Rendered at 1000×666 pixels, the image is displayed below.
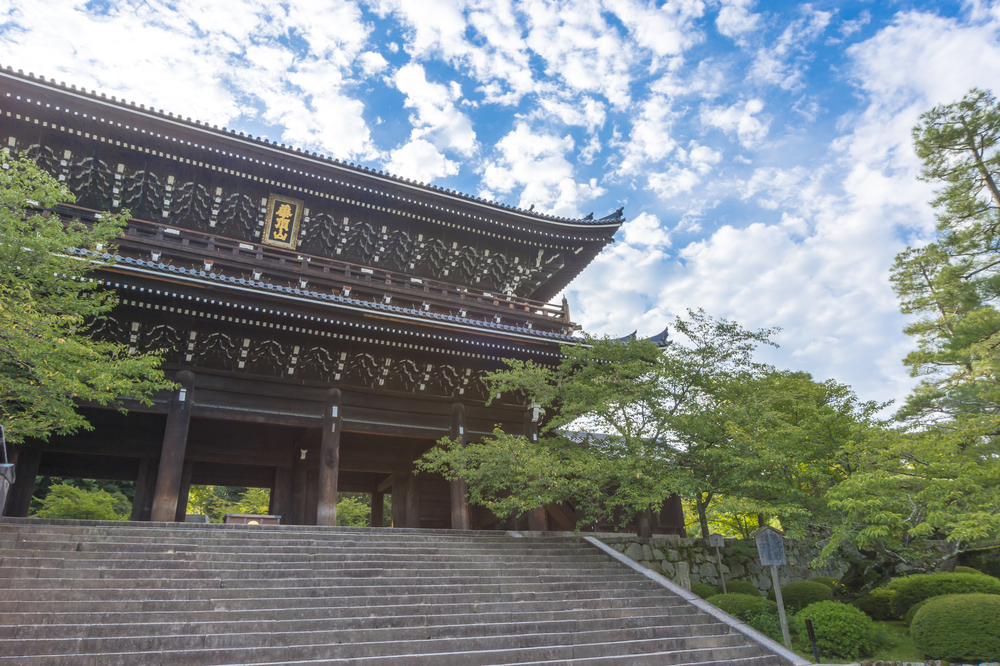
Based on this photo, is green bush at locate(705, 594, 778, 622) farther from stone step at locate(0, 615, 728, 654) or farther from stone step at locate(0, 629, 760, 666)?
stone step at locate(0, 629, 760, 666)

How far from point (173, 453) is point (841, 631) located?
1247 cm

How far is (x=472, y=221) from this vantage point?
15812 mm

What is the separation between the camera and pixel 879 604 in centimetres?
1134

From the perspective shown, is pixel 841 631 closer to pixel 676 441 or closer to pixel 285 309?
pixel 676 441

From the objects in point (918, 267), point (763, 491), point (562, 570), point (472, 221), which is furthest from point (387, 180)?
point (918, 267)

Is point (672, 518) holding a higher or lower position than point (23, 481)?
lower

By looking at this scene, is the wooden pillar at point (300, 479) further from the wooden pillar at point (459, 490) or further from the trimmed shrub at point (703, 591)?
the trimmed shrub at point (703, 591)

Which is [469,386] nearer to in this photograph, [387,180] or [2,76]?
[387,180]

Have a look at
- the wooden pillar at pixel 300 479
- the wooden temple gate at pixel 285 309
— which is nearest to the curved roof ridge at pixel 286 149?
the wooden temple gate at pixel 285 309

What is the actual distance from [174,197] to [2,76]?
3.75m

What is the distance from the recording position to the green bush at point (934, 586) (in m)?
9.91

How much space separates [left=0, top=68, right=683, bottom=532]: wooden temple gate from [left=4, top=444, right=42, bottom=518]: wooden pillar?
47mm

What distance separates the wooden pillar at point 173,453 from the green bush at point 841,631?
454 inches

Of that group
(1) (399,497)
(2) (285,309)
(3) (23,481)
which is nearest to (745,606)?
(1) (399,497)
